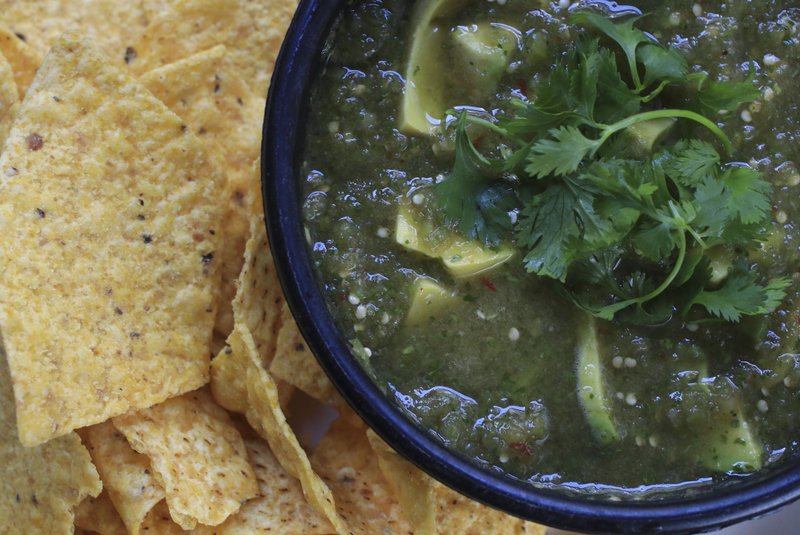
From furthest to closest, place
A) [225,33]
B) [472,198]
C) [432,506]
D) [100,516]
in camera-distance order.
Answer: [225,33]
[100,516]
[432,506]
[472,198]

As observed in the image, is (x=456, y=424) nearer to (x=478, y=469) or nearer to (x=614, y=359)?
(x=478, y=469)

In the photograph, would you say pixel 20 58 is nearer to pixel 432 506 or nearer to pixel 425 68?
pixel 425 68

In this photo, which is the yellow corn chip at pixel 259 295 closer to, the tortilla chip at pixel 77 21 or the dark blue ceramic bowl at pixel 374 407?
the dark blue ceramic bowl at pixel 374 407

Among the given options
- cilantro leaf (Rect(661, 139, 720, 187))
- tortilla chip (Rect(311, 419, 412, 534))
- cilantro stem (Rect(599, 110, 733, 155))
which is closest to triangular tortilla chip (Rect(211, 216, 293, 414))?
tortilla chip (Rect(311, 419, 412, 534))

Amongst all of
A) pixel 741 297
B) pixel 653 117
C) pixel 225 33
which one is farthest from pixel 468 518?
pixel 225 33

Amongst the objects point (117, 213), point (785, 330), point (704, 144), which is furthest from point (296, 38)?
point (785, 330)

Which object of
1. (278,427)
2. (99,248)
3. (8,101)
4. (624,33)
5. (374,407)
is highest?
(624,33)

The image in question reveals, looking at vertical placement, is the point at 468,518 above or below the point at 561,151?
below

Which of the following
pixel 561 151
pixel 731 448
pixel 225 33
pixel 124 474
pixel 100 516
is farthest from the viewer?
pixel 225 33

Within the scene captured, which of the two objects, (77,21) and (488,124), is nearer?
(488,124)
